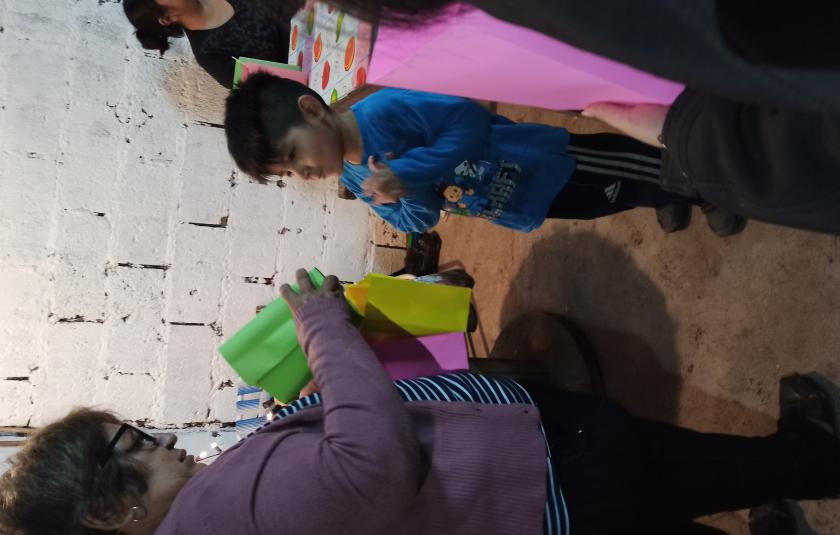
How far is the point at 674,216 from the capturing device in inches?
69.9

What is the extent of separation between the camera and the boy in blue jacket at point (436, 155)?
151cm

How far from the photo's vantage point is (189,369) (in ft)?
8.95

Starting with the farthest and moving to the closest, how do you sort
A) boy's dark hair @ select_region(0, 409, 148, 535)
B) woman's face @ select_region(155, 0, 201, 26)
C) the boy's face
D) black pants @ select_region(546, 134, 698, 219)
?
woman's face @ select_region(155, 0, 201, 26)
black pants @ select_region(546, 134, 698, 219)
the boy's face
boy's dark hair @ select_region(0, 409, 148, 535)

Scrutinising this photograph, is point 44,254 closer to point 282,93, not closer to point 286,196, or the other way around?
point 286,196

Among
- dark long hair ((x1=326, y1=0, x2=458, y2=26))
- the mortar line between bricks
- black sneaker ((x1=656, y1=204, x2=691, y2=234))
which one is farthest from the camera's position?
the mortar line between bricks

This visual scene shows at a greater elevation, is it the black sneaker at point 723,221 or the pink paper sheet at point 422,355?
the black sneaker at point 723,221

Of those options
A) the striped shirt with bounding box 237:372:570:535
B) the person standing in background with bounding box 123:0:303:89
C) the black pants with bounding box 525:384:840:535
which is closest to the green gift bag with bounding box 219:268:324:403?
the striped shirt with bounding box 237:372:570:535

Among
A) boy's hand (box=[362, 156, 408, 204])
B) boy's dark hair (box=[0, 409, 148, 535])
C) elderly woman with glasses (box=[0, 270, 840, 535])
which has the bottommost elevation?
boy's dark hair (box=[0, 409, 148, 535])

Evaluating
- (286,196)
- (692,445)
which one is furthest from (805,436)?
(286,196)

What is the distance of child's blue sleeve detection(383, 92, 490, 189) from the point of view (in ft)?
4.79

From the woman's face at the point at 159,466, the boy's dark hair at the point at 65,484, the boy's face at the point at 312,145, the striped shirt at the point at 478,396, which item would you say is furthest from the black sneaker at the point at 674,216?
the boy's dark hair at the point at 65,484

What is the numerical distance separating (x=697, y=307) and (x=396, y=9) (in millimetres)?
1570

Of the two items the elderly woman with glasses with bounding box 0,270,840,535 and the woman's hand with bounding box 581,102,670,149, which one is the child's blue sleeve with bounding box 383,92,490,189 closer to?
the elderly woman with glasses with bounding box 0,270,840,535

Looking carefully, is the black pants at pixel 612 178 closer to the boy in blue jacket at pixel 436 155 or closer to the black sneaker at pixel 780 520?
the boy in blue jacket at pixel 436 155
